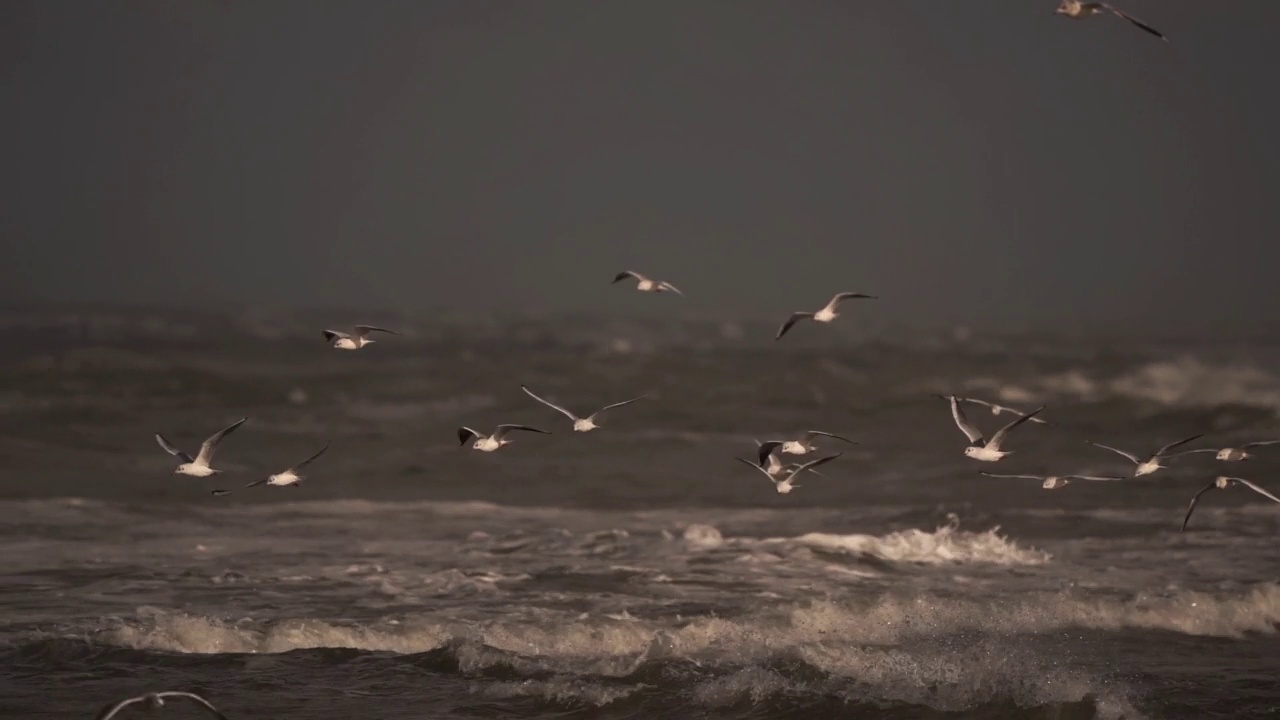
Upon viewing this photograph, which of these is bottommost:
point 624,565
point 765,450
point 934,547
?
point 624,565

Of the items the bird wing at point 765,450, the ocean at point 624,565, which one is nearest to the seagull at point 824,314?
the bird wing at point 765,450

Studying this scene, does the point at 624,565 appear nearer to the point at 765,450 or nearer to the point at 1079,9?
the point at 765,450

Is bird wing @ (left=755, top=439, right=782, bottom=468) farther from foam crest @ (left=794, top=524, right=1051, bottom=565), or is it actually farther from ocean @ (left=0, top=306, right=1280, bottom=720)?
foam crest @ (left=794, top=524, right=1051, bottom=565)

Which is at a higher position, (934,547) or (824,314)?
(824,314)

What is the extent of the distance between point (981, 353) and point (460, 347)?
667 inches

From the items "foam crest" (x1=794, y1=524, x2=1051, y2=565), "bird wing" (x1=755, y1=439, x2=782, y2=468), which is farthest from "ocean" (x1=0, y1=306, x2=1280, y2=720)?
"bird wing" (x1=755, y1=439, x2=782, y2=468)

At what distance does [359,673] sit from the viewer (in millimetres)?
9352

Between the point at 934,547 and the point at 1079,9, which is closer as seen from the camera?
the point at 1079,9

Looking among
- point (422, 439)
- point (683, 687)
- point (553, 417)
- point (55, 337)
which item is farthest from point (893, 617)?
point (55, 337)

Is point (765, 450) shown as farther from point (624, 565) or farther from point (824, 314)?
point (624, 565)

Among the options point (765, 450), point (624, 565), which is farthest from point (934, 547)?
point (765, 450)

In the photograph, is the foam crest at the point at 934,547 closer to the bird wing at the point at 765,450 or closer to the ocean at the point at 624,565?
the ocean at the point at 624,565

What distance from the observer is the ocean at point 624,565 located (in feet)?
29.9

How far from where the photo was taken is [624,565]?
12.9 m
